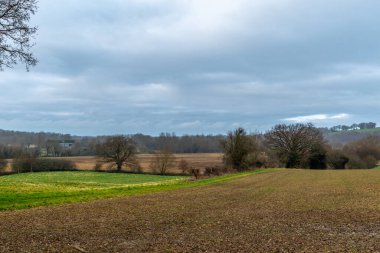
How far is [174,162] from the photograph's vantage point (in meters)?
86.3

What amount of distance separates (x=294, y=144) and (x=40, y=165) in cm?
5286

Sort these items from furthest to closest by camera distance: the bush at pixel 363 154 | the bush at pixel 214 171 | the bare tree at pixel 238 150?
the bush at pixel 363 154, the bare tree at pixel 238 150, the bush at pixel 214 171

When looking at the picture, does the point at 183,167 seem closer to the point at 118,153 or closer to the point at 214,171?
the point at 118,153

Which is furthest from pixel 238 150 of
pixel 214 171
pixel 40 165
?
pixel 40 165

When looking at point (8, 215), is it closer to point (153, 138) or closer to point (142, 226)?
point (142, 226)

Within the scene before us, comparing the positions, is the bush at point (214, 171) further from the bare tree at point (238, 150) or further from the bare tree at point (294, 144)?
the bare tree at point (294, 144)

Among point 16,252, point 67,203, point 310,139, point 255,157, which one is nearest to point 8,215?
point 67,203

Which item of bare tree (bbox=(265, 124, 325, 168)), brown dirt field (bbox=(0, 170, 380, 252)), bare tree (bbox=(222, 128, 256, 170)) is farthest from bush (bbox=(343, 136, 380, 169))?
brown dirt field (bbox=(0, 170, 380, 252))

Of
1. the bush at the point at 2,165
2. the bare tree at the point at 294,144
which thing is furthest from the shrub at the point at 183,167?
the bush at the point at 2,165

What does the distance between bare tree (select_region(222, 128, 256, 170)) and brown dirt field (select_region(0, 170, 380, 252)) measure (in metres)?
45.3

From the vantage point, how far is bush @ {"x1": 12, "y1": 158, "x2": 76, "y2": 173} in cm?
8572

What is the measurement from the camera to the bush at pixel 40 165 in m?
85.7

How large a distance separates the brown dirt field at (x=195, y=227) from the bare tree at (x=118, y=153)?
69.5 m

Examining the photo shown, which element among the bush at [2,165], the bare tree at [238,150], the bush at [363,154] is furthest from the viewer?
the bush at [363,154]
